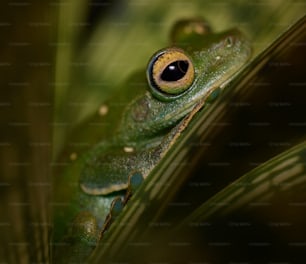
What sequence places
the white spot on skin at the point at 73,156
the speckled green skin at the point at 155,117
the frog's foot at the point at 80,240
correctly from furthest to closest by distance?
the white spot on skin at the point at 73,156 < the speckled green skin at the point at 155,117 < the frog's foot at the point at 80,240

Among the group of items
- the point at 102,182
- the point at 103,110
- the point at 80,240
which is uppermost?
the point at 103,110

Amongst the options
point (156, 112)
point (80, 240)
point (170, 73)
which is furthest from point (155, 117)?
point (80, 240)

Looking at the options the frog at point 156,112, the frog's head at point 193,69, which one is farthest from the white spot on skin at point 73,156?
the frog's head at point 193,69

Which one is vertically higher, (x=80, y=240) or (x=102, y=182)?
(x=102, y=182)

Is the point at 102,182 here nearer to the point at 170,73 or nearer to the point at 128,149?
the point at 128,149

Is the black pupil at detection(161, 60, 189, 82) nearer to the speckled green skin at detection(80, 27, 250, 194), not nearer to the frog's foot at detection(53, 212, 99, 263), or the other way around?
the speckled green skin at detection(80, 27, 250, 194)

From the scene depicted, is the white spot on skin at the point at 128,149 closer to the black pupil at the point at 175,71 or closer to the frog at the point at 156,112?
the frog at the point at 156,112

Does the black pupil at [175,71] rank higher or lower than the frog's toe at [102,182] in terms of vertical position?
higher

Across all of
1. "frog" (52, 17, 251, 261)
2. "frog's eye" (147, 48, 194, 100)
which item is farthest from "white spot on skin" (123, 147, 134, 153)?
"frog's eye" (147, 48, 194, 100)

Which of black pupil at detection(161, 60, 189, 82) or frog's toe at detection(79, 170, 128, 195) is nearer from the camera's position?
black pupil at detection(161, 60, 189, 82)
